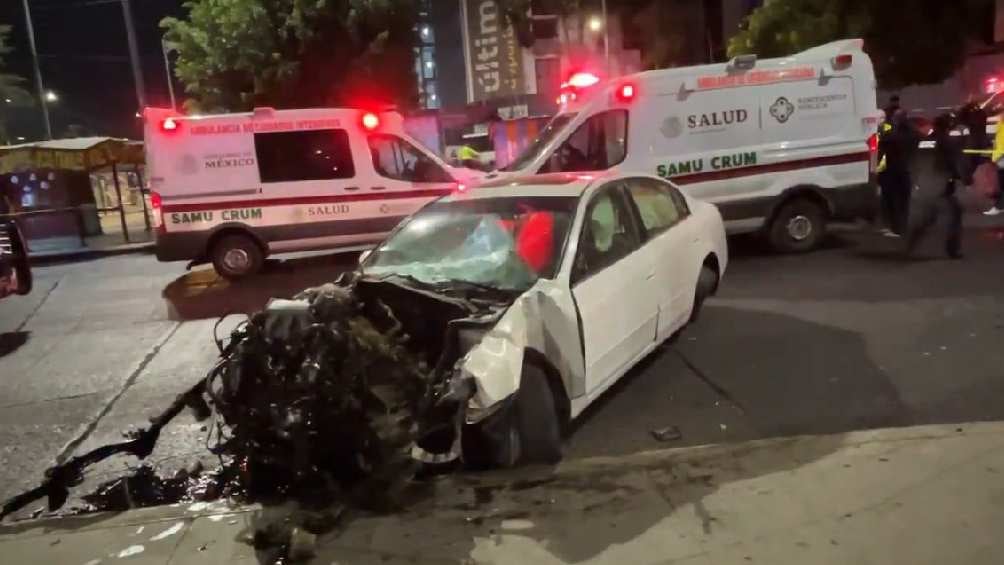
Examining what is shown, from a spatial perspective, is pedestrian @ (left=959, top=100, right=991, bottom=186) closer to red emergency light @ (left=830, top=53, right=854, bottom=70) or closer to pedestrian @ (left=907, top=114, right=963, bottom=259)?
pedestrian @ (left=907, top=114, right=963, bottom=259)

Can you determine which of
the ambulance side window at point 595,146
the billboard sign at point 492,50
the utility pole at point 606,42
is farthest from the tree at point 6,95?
the ambulance side window at point 595,146

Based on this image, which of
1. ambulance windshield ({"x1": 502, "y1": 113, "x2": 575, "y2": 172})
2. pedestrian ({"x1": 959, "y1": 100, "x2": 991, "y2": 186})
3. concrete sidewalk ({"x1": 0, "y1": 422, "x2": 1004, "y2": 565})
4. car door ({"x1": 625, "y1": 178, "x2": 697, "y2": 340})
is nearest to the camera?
concrete sidewalk ({"x1": 0, "y1": 422, "x2": 1004, "y2": 565})

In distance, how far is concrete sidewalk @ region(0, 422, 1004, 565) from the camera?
11.3 ft

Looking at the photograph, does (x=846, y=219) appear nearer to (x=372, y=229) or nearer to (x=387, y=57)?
(x=372, y=229)

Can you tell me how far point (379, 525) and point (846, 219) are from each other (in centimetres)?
773

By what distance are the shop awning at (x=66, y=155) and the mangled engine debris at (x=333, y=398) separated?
517 inches

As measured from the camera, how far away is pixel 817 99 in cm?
937

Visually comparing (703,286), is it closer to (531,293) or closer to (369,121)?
(531,293)

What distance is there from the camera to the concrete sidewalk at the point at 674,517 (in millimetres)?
3441

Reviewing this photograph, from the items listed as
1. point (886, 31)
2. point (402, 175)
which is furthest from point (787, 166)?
point (886, 31)

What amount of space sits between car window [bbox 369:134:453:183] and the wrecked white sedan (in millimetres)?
5254

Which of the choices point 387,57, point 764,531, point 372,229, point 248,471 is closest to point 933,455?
point 764,531

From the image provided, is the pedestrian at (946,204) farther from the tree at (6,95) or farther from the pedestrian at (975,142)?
the tree at (6,95)

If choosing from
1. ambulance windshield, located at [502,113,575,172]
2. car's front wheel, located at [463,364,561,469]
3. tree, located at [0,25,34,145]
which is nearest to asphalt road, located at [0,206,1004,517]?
car's front wheel, located at [463,364,561,469]
